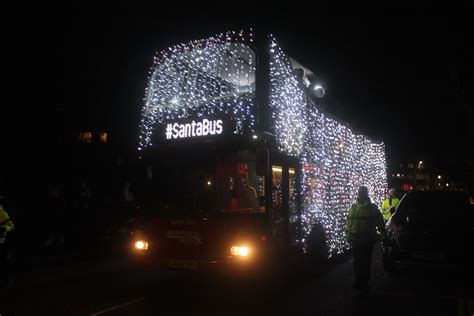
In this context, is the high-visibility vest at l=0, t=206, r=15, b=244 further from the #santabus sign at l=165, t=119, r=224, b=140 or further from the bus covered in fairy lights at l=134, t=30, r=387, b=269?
A: the #santabus sign at l=165, t=119, r=224, b=140

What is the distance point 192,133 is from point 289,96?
2.14 m

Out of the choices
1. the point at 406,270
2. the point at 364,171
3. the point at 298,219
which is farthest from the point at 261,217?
the point at 364,171

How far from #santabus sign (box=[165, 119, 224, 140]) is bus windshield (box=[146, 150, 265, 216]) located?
0.35 m

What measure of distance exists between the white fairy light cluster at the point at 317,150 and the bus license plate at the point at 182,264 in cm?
262

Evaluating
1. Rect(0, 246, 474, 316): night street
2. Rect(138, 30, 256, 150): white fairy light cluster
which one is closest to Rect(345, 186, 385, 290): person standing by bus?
Rect(0, 246, 474, 316): night street

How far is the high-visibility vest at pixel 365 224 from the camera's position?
7.98 metres

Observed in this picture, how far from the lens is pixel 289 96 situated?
333 inches

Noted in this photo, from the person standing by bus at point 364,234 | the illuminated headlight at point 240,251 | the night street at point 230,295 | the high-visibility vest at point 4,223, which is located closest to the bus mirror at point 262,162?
the illuminated headlight at point 240,251

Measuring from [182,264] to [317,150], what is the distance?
169 inches

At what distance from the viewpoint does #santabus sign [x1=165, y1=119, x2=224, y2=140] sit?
746cm

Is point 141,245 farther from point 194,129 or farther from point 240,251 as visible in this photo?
point 194,129

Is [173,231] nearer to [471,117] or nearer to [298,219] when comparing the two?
[298,219]

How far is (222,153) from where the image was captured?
7324mm

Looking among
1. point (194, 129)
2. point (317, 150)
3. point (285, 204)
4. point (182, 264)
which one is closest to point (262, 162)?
point (194, 129)
